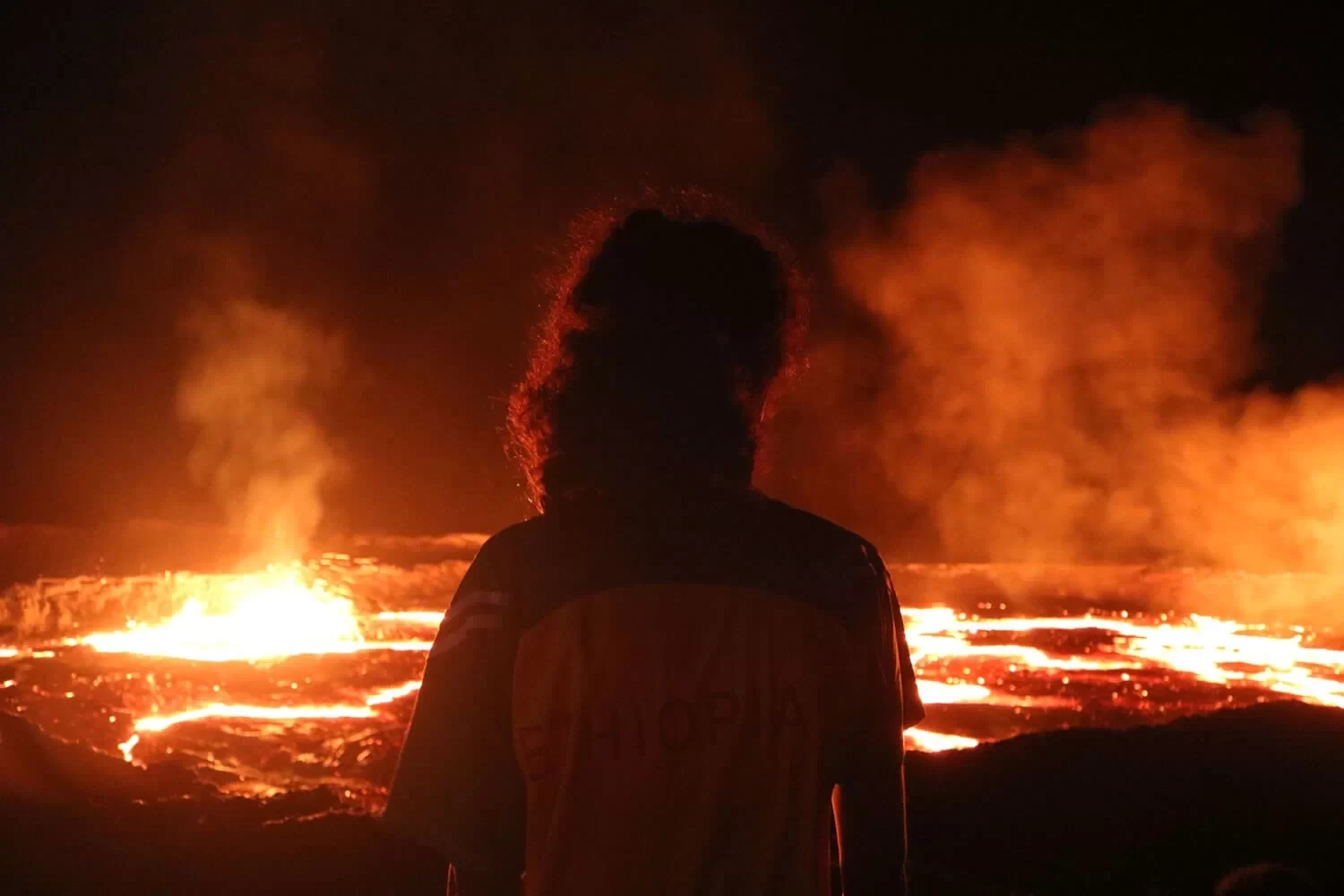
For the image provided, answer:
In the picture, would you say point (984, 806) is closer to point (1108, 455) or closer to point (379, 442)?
point (1108, 455)

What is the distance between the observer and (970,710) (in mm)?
6113

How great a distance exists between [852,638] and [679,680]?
26 cm

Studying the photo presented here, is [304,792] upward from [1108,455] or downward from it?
downward

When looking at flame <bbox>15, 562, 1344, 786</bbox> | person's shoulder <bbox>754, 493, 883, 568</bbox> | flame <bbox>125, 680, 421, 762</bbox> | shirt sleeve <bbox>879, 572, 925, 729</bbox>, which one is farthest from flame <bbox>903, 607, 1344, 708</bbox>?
person's shoulder <bbox>754, 493, 883, 568</bbox>

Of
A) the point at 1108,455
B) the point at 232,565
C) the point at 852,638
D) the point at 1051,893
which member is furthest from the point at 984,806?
the point at 1108,455

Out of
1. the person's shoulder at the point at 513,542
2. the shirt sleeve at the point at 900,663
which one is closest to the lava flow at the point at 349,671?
the shirt sleeve at the point at 900,663

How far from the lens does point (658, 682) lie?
1.27 m

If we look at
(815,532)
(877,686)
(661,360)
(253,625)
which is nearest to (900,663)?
(877,686)

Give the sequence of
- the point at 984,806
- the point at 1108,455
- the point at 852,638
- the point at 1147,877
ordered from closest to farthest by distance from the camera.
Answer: the point at 852,638 < the point at 1147,877 < the point at 984,806 < the point at 1108,455

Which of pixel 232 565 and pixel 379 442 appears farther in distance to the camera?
pixel 379 442

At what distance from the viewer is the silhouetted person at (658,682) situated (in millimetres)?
1255

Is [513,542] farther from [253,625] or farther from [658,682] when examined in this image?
[253,625]

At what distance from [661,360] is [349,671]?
20.7 ft

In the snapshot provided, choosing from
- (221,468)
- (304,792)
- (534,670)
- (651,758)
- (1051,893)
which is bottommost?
(1051,893)
